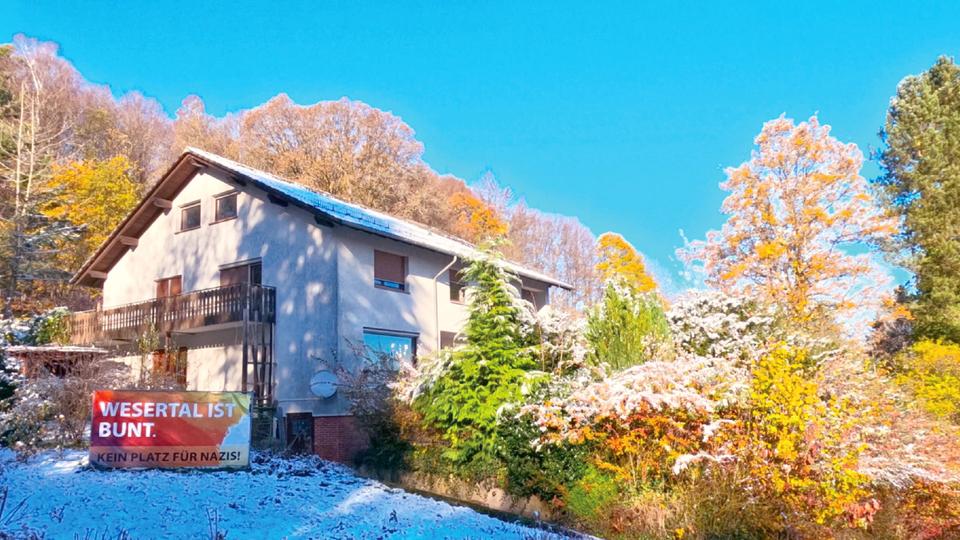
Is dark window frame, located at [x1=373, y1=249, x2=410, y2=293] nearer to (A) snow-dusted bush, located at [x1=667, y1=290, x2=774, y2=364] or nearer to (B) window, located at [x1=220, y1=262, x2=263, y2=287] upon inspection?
(B) window, located at [x1=220, y1=262, x2=263, y2=287]

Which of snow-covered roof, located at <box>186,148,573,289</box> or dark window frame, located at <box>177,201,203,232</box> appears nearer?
snow-covered roof, located at <box>186,148,573,289</box>

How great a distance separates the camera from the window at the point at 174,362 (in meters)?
19.8

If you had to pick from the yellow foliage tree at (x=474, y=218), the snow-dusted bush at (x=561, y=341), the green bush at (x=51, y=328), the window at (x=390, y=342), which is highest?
the yellow foliage tree at (x=474, y=218)

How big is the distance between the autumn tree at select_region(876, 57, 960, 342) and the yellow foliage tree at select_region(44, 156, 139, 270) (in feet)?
110

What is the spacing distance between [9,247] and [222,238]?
9.46 metres

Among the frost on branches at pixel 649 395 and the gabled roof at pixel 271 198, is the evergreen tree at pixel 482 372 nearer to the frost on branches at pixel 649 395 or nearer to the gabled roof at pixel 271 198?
the frost on branches at pixel 649 395

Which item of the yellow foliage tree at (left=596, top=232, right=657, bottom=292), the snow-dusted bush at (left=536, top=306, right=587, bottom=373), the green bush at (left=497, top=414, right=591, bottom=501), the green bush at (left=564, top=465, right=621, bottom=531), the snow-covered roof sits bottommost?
the green bush at (left=564, top=465, right=621, bottom=531)

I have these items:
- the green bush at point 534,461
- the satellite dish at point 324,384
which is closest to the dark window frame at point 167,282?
the satellite dish at point 324,384

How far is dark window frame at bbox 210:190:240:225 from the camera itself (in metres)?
21.1

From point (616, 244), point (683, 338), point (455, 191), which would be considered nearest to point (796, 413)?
point (683, 338)

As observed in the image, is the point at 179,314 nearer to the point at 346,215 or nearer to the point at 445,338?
the point at 346,215

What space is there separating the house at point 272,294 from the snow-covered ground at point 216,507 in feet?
17.5

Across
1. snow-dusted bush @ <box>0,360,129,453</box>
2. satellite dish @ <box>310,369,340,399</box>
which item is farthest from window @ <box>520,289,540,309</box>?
snow-dusted bush @ <box>0,360,129,453</box>

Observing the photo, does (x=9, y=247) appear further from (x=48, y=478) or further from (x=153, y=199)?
(x=48, y=478)
